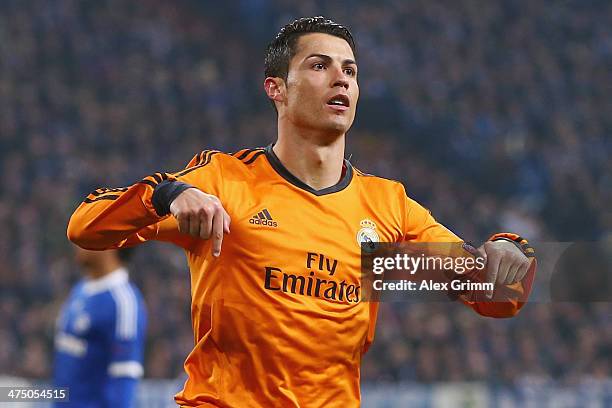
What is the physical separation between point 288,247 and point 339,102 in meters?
0.55

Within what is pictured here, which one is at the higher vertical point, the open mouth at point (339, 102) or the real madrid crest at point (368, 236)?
the open mouth at point (339, 102)

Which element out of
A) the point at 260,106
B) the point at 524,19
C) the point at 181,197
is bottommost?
the point at 181,197

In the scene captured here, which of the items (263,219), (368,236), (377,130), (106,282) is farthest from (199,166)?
(377,130)

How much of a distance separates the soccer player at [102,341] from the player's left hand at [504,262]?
10.6 ft

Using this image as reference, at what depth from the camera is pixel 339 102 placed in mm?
3482

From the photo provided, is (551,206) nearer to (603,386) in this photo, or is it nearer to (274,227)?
(603,386)

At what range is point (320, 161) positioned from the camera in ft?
11.6

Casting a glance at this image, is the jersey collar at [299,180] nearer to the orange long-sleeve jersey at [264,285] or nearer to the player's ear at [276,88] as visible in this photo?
the orange long-sleeve jersey at [264,285]

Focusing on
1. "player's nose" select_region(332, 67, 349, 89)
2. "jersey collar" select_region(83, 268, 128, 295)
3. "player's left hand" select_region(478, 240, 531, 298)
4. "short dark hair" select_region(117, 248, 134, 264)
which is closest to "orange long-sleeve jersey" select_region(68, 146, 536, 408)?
"player's left hand" select_region(478, 240, 531, 298)

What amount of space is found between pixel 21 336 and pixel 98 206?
856 cm

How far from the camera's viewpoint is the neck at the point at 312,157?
3545mm

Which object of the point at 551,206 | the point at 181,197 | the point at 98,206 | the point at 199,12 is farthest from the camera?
the point at 199,12

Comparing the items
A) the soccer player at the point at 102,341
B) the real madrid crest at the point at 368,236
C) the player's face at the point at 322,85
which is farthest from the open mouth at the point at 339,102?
the soccer player at the point at 102,341

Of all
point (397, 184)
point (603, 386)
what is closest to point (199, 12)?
point (603, 386)
